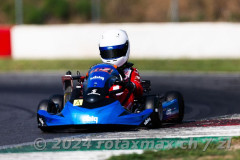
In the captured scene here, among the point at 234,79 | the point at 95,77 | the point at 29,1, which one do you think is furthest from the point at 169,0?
the point at 95,77

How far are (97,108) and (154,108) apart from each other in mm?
785

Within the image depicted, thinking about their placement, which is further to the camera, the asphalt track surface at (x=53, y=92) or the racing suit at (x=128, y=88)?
the asphalt track surface at (x=53, y=92)

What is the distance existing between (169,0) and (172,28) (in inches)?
594

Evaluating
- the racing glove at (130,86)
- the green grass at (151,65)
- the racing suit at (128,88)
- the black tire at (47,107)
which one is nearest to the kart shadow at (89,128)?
the black tire at (47,107)

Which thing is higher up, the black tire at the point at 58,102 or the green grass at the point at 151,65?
the black tire at the point at 58,102

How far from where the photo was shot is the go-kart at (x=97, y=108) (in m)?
7.80

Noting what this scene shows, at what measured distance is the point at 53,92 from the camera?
1466 centimetres

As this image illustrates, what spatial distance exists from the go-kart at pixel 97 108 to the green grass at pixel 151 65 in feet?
40.1

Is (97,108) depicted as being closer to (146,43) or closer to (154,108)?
(154,108)

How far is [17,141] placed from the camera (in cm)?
747

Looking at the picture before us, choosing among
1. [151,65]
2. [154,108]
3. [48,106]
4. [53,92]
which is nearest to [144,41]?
[151,65]

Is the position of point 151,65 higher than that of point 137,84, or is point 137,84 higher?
point 137,84

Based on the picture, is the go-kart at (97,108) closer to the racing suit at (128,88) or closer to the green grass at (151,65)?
the racing suit at (128,88)

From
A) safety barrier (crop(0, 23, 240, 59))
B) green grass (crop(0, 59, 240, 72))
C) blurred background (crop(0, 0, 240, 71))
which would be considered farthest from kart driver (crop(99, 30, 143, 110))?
safety barrier (crop(0, 23, 240, 59))
